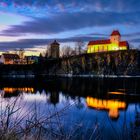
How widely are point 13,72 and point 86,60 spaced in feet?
105

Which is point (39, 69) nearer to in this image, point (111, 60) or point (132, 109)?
point (111, 60)

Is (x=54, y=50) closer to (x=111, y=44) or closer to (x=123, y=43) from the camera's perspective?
(x=111, y=44)

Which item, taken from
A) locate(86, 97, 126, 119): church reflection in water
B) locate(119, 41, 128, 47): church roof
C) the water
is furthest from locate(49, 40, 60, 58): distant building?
locate(86, 97, 126, 119): church reflection in water

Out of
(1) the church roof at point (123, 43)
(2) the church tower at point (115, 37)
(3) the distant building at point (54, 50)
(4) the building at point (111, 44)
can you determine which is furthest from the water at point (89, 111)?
(3) the distant building at point (54, 50)

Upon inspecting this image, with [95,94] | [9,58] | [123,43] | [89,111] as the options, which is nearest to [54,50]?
[9,58]

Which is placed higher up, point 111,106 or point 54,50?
point 54,50

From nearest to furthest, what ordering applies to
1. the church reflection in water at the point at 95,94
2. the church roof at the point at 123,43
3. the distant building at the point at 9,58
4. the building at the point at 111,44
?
the church reflection in water at the point at 95,94, the church roof at the point at 123,43, the building at the point at 111,44, the distant building at the point at 9,58

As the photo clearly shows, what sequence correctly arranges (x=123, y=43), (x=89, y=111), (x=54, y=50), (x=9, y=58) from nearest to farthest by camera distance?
(x=89, y=111) < (x=123, y=43) < (x=54, y=50) < (x=9, y=58)

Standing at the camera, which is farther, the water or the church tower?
the church tower

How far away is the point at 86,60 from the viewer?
419 feet

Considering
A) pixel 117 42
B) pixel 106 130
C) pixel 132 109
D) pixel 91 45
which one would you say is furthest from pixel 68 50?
pixel 106 130

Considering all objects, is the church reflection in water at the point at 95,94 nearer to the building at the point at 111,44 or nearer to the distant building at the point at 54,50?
the building at the point at 111,44

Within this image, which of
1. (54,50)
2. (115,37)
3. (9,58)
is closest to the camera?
(115,37)

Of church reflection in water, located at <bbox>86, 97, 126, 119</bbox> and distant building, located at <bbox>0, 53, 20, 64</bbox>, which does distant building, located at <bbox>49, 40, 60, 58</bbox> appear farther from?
church reflection in water, located at <bbox>86, 97, 126, 119</bbox>
